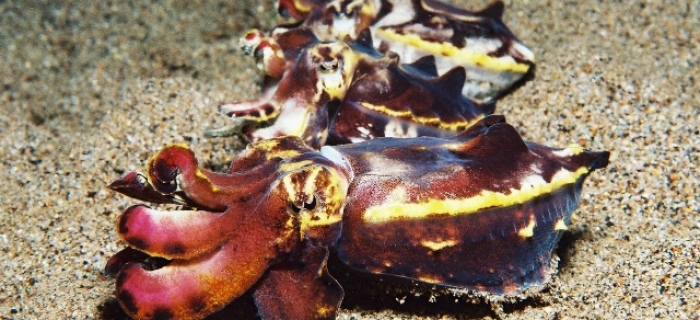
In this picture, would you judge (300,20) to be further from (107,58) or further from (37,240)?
(37,240)

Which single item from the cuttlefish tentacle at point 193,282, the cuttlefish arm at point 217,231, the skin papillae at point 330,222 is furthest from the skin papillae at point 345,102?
the cuttlefish tentacle at point 193,282

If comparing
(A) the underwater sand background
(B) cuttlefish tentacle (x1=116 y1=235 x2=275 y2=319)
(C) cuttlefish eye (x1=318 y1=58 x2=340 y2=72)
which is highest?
(C) cuttlefish eye (x1=318 y1=58 x2=340 y2=72)

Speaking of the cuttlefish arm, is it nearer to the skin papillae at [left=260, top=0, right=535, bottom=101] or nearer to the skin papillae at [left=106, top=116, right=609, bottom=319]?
the skin papillae at [left=106, top=116, right=609, bottom=319]

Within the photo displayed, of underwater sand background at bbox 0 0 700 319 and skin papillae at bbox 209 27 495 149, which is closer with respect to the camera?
underwater sand background at bbox 0 0 700 319

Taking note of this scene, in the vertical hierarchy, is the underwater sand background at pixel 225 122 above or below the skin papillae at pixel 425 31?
below

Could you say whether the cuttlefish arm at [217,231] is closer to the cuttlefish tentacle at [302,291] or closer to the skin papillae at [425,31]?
the cuttlefish tentacle at [302,291]

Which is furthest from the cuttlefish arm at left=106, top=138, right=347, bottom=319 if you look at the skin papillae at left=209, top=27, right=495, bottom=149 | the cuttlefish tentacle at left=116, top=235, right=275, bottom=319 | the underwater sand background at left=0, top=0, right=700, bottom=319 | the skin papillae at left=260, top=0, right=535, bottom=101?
the skin papillae at left=260, top=0, right=535, bottom=101

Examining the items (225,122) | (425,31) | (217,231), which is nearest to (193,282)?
(217,231)
